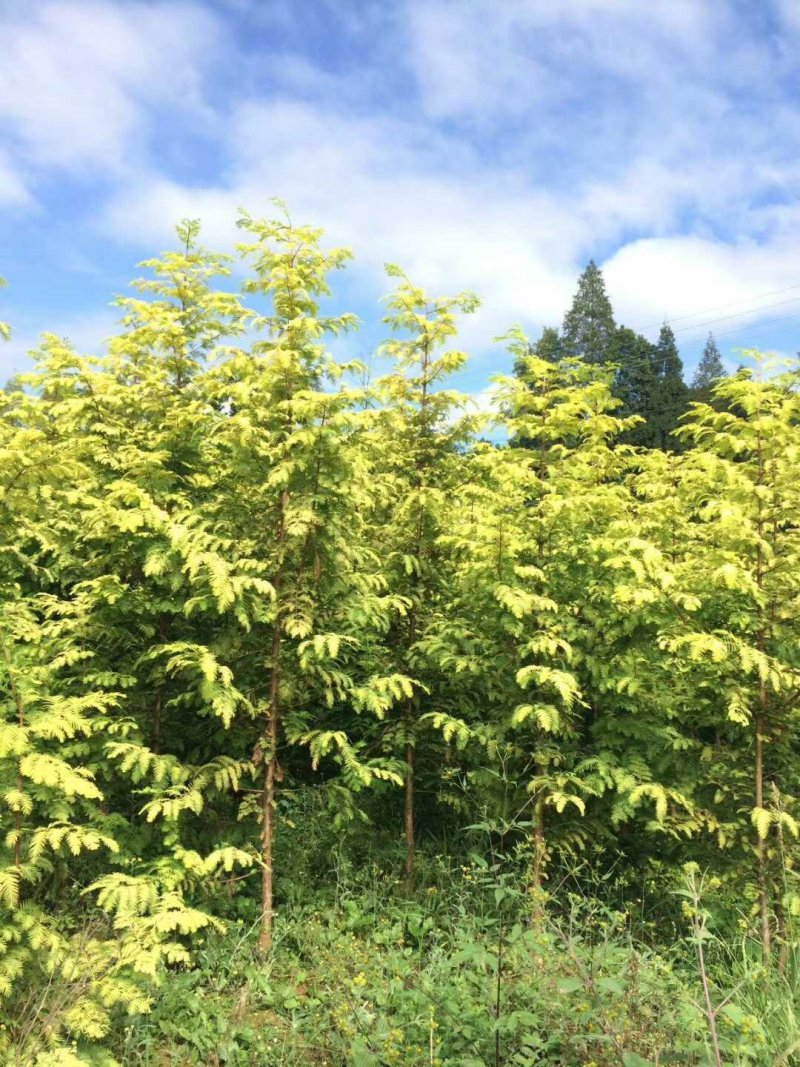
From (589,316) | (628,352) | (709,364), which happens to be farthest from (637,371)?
(709,364)

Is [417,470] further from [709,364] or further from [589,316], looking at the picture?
[709,364]

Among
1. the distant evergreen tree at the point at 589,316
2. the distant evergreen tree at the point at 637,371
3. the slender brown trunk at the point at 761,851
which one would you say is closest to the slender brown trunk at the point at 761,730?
the slender brown trunk at the point at 761,851

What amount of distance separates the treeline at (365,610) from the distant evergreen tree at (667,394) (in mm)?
38345

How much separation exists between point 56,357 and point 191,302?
3.47ft

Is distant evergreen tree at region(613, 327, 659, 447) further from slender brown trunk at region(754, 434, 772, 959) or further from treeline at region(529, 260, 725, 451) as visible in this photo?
slender brown trunk at region(754, 434, 772, 959)

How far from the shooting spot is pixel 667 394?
5069 centimetres

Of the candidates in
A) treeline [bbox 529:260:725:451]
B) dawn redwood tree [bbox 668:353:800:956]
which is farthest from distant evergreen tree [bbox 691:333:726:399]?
dawn redwood tree [bbox 668:353:800:956]

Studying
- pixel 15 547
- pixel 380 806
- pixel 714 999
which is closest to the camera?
pixel 714 999

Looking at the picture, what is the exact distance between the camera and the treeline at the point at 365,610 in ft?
14.5

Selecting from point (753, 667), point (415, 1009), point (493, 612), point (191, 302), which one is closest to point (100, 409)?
point (191, 302)

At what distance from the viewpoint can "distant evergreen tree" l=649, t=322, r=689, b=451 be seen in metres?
44.0

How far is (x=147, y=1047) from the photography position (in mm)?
3496

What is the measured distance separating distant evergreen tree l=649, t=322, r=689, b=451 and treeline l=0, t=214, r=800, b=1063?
38.3 metres

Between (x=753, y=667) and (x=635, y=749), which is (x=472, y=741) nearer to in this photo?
(x=635, y=749)
